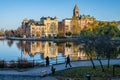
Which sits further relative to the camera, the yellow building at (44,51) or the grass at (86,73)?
the yellow building at (44,51)

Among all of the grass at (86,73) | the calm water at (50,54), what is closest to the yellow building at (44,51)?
the calm water at (50,54)

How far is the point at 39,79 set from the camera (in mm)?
26531

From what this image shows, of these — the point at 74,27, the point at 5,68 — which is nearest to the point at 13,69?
the point at 5,68

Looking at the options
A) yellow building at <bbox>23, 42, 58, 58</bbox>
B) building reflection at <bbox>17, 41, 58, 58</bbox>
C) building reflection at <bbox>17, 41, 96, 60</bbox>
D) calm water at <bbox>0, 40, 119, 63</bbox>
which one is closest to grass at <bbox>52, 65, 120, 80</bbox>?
calm water at <bbox>0, 40, 119, 63</bbox>

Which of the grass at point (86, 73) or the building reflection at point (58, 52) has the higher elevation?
the building reflection at point (58, 52)

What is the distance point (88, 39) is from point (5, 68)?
9.05 m

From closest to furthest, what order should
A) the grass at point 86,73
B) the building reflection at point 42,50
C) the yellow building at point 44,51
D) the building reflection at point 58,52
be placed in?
1. the grass at point 86,73
2. the building reflection at point 58,52
3. the yellow building at point 44,51
4. the building reflection at point 42,50

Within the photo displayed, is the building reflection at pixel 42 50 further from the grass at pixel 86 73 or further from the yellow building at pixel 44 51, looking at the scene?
the grass at pixel 86 73

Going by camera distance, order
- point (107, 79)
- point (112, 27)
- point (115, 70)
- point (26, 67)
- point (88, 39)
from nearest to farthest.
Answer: point (107, 79)
point (115, 70)
point (88, 39)
point (26, 67)
point (112, 27)

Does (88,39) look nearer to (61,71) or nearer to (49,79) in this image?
(61,71)

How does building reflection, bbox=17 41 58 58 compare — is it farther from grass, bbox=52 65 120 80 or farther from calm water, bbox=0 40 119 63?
grass, bbox=52 65 120 80

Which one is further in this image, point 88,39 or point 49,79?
point 88,39

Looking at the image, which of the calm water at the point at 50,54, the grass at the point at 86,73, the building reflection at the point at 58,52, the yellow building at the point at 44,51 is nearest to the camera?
the grass at the point at 86,73

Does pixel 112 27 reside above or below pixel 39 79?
above
